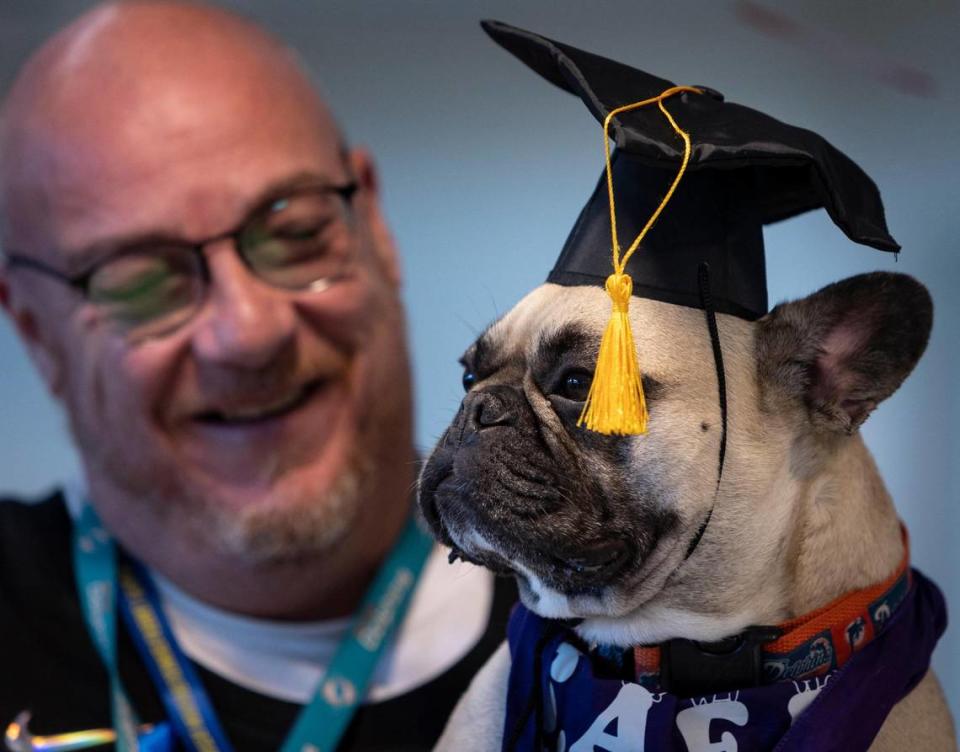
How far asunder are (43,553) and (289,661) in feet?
1.39

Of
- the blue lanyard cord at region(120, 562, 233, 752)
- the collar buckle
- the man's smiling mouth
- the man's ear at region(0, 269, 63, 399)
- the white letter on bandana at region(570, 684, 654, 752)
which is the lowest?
the blue lanyard cord at region(120, 562, 233, 752)

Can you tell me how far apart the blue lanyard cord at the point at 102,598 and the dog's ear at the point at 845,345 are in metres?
0.86

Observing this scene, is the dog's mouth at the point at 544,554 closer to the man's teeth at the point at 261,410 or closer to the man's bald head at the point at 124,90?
the man's teeth at the point at 261,410

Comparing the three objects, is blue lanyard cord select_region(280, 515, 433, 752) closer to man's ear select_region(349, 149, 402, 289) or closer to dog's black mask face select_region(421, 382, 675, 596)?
man's ear select_region(349, 149, 402, 289)

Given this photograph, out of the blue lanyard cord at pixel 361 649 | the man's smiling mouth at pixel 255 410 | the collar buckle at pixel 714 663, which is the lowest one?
the blue lanyard cord at pixel 361 649

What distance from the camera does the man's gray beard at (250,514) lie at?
3.74 ft

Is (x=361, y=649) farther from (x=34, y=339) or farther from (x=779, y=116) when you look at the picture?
A: (x=779, y=116)

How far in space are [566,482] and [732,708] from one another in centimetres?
16

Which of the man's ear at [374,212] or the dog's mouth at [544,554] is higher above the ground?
the man's ear at [374,212]

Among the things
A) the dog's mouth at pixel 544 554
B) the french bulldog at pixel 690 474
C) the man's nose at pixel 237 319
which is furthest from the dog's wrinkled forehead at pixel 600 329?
the man's nose at pixel 237 319

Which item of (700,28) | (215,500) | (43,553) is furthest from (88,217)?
(700,28)

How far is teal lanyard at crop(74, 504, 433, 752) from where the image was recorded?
1.10 m

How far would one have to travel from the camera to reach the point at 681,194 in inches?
21.5

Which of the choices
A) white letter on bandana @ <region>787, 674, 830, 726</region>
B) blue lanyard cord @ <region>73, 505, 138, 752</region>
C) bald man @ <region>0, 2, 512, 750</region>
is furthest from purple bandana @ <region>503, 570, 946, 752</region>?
blue lanyard cord @ <region>73, 505, 138, 752</region>
